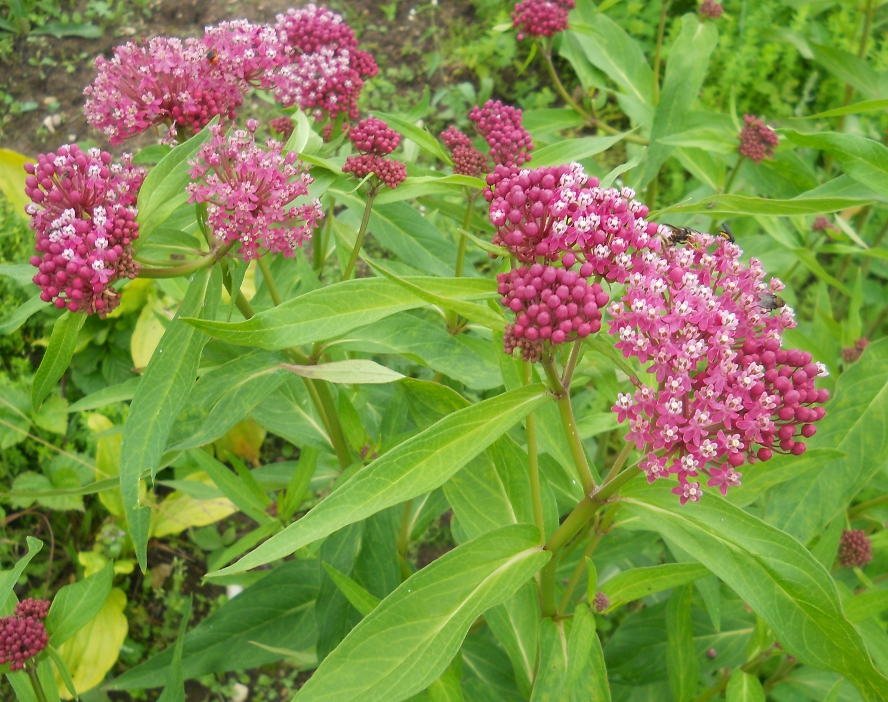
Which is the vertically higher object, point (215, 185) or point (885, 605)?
point (215, 185)

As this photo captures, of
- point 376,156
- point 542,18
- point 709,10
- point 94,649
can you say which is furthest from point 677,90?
point 94,649

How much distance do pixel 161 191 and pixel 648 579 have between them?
1989 millimetres

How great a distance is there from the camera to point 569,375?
1.87m

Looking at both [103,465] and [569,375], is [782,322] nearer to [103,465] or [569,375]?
[569,375]

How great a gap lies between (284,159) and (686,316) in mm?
1447

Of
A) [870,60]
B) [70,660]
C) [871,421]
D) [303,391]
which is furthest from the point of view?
[870,60]

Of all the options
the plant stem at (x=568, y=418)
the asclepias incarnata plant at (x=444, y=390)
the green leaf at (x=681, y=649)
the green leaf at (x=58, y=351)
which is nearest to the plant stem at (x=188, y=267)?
the asclepias incarnata plant at (x=444, y=390)

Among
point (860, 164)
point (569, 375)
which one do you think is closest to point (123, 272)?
point (569, 375)

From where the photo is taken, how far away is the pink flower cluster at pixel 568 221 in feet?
5.80

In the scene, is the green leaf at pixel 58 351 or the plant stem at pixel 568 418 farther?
the green leaf at pixel 58 351

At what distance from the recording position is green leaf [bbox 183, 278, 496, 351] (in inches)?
67.0

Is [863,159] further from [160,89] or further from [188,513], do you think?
[188,513]

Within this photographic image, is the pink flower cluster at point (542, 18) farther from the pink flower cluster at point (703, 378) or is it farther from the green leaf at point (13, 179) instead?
the green leaf at point (13, 179)

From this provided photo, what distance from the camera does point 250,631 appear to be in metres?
3.28
